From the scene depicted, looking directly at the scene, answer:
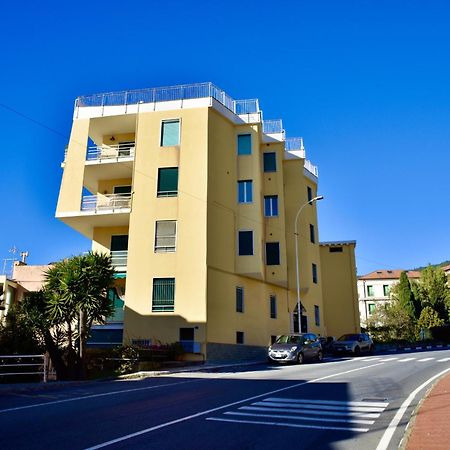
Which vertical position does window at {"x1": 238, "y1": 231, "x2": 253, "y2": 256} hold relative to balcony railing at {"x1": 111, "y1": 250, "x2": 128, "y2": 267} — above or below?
above

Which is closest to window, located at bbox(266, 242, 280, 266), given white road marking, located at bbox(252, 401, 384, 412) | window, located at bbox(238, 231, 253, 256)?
window, located at bbox(238, 231, 253, 256)

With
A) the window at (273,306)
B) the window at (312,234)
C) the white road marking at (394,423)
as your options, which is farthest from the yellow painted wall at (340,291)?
the white road marking at (394,423)

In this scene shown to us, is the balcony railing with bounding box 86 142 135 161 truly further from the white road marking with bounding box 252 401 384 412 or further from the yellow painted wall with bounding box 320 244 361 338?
the white road marking with bounding box 252 401 384 412

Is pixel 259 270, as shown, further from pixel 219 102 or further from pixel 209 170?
pixel 219 102

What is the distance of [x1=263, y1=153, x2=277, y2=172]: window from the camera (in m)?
33.3

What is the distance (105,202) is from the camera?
2964 centimetres

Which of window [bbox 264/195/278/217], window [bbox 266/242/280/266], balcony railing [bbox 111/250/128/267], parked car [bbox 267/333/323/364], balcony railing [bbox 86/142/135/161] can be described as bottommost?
parked car [bbox 267/333/323/364]

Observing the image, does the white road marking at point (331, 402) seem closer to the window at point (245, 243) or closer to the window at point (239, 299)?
the window at point (239, 299)

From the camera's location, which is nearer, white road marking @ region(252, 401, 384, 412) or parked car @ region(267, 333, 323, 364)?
white road marking @ region(252, 401, 384, 412)

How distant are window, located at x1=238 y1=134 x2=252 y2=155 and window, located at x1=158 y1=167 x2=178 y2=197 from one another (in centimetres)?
523

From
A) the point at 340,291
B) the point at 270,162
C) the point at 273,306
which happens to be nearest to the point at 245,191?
the point at 270,162

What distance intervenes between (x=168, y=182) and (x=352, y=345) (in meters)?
15.3

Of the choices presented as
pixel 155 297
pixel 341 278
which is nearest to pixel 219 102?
pixel 155 297

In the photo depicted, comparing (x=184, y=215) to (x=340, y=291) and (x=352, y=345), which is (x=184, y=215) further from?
(x=340, y=291)
